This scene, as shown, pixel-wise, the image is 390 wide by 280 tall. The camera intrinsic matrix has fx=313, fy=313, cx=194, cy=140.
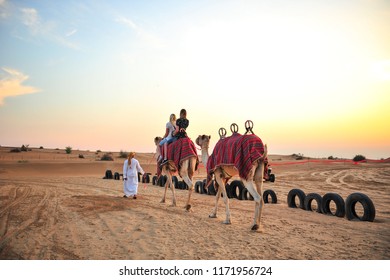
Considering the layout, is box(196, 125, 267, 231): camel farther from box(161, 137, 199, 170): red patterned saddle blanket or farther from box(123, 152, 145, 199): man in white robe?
box(123, 152, 145, 199): man in white robe

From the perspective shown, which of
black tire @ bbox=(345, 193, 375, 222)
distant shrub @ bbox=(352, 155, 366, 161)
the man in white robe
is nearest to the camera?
black tire @ bbox=(345, 193, 375, 222)

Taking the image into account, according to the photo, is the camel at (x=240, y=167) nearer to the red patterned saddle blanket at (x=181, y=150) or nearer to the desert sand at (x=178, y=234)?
the desert sand at (x=178, y=234)

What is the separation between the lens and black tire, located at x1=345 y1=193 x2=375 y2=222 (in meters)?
8.77

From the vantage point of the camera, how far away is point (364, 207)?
29.0ft

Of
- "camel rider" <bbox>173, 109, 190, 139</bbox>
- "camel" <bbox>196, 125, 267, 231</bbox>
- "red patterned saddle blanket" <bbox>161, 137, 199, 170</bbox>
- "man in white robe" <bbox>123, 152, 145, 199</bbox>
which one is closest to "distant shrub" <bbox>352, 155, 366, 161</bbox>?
"man in white robe" <bbox>123, 152, 145, 199</bbox>

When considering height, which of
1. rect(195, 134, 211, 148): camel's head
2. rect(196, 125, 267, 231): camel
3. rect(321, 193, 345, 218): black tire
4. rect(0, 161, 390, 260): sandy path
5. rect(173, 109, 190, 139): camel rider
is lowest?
rect(0, 161, 390, 260): sandy path

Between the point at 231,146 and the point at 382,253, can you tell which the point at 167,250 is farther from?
the point at 382,253

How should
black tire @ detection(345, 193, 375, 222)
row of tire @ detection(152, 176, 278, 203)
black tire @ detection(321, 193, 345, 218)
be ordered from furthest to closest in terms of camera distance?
row of tire @ detection(152, 176, 278, 203), black tire @ detection(321, 193, 345, 218), black tire @ detection(345, 193, 375, 222)

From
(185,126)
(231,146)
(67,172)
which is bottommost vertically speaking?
(67,172)

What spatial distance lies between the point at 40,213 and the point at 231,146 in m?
6.52

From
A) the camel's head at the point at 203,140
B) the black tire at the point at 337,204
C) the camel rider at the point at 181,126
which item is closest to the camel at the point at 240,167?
the camel's head at the point at 203,140

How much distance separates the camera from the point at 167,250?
20.0 ft

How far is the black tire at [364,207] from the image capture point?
345 inches
